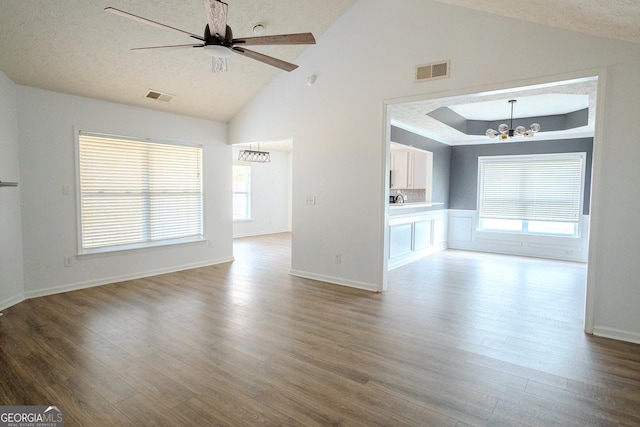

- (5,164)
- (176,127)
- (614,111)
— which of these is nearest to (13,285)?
(5,164)

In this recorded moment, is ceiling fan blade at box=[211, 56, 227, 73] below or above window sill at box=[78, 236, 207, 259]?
above

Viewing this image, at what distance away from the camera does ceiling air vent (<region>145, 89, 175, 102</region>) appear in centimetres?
505

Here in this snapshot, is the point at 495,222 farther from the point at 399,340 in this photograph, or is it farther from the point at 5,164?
the point at 5,164

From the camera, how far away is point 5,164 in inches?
155

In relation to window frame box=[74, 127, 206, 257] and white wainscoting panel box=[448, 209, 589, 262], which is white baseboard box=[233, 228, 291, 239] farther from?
white wainscoting panel box=[448, 209, 589, 262]

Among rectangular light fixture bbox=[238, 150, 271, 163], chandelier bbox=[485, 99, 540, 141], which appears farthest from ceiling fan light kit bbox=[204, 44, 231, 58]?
rectangular light fixture bbox=[238, 150, 271, 163]

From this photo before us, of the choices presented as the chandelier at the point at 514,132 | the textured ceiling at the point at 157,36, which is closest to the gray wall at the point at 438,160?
the chandelier at the point at 514,132

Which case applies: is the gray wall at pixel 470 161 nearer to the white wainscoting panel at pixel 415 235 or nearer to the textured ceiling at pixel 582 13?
the white wainscoting panel at pixel 415 235

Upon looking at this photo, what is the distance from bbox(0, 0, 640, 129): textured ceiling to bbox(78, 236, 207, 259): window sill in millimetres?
2173

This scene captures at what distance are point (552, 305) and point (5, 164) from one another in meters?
6.65

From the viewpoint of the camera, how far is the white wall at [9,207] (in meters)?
3.91

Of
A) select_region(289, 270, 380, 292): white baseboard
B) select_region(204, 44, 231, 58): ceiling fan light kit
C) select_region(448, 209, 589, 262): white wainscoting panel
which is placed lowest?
select_region(289, 270, 380, 292): white baseboard

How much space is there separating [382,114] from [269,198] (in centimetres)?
703

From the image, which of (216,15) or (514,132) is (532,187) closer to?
(514,132)
